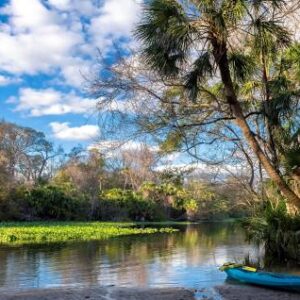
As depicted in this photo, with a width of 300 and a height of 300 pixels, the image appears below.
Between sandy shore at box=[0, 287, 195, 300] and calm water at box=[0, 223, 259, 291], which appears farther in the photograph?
calm water at box=[0, 223, 259, 291]

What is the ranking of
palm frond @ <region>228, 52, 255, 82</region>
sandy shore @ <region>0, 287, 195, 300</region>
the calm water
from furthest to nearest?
palm frond @ <region>228, 52, 255, 82</region> < the calm water < sandy shore @ <region>0, 287, 195, 300</region>

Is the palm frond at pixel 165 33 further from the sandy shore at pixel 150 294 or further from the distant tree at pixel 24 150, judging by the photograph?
the distant tree at pixel 24 150

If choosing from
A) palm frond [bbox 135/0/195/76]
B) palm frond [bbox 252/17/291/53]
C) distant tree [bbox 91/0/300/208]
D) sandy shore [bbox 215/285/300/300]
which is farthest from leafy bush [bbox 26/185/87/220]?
sandy shore [bbox 215/285/300/300]

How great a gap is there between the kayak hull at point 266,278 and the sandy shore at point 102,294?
4.76ft

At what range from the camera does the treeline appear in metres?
48.0

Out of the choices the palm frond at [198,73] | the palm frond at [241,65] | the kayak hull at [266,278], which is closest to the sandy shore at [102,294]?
the kayak hull at [266,278]

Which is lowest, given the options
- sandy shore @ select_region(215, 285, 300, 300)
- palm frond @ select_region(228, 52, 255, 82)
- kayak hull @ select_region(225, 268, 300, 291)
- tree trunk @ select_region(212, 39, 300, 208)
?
sandy shore @ select_region(215, 285, 300, 300)

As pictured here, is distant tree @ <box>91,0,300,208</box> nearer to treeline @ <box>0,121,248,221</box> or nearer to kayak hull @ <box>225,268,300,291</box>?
kayak hull @ <box>225,268,300,291</box>

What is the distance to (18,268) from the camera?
1519 cm

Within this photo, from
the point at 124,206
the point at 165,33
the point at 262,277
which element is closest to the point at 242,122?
the point at 165,33

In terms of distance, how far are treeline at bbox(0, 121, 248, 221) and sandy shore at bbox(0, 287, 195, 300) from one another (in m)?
32.4

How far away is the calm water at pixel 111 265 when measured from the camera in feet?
41.2

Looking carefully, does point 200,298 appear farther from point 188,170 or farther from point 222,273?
point 188,170

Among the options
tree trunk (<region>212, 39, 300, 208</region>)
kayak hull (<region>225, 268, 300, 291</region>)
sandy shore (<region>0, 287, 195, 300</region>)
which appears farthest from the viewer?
tree trunk (<region>212, 39, 300, 208</region>)
